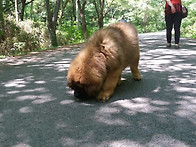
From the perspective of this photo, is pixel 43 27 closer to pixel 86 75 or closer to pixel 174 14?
pixel 174 14

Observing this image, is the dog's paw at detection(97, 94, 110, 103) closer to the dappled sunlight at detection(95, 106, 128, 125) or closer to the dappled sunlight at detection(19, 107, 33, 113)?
the dappled sunlight at detection(95, 106, 128, 125)

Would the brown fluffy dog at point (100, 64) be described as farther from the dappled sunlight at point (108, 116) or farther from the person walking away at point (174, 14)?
the person walking away at point (174, 14)

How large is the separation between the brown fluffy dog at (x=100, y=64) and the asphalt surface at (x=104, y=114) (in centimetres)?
24

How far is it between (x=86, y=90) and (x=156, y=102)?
→ 1144mm

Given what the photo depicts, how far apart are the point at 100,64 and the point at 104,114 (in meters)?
0.82

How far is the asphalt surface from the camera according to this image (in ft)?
8.13

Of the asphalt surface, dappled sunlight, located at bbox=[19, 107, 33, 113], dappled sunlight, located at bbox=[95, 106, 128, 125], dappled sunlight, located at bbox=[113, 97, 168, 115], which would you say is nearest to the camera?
the asphalt surface

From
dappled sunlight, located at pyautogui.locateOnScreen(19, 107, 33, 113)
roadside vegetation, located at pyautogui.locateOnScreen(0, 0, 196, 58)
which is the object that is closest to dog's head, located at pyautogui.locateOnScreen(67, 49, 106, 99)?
dappled sunlight, located at pyautogui.locateOnScreen(19, 107, 33, 113)

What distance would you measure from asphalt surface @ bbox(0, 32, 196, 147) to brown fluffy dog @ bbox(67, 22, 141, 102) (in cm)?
24

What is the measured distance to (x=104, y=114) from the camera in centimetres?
316

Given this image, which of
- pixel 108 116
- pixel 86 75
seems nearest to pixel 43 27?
pixel 86 75

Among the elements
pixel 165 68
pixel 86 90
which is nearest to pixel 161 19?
pixel 165 68

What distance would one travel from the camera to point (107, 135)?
256cm

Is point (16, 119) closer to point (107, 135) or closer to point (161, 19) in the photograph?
point (107, 135)
